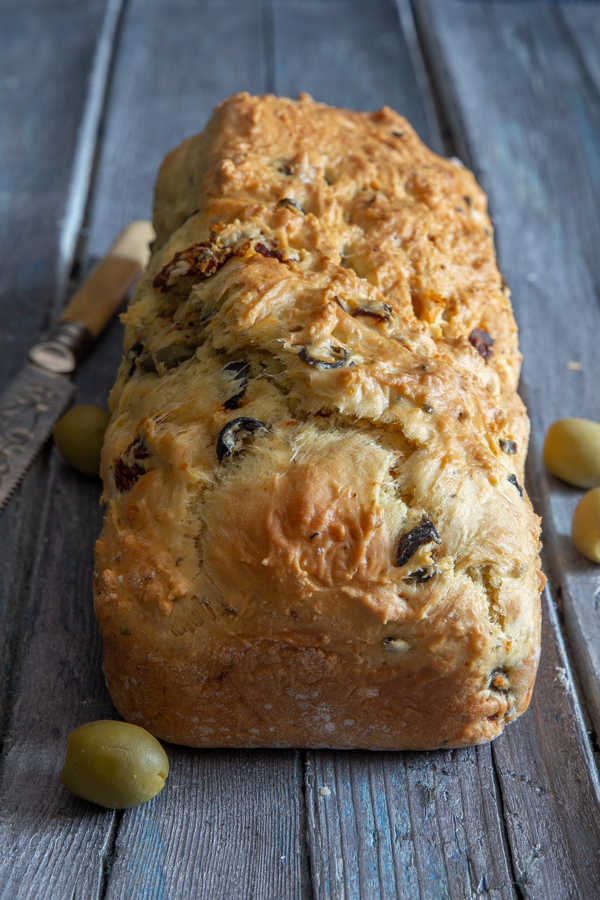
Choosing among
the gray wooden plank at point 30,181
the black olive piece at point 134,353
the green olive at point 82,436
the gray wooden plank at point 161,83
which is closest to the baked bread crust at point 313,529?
the black olive piece at point 134,353

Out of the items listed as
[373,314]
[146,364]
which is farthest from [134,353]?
[373,314]

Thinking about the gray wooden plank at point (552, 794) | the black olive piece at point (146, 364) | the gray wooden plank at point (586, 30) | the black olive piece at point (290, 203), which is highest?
the gray wooden plank at point (586, 30)

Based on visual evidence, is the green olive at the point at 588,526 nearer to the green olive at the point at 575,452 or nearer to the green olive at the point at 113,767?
the green olive at the point at 575,452

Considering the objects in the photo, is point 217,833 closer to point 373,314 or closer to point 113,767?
point 113,767

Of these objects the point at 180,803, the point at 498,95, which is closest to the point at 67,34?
the point at 498,95

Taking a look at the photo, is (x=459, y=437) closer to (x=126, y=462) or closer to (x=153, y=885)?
(x=126, y=462)

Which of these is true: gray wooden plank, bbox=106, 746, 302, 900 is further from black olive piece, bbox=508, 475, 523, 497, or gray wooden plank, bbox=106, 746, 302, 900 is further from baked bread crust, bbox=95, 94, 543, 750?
black olive piece, bbox=508, 475, 523, 497
